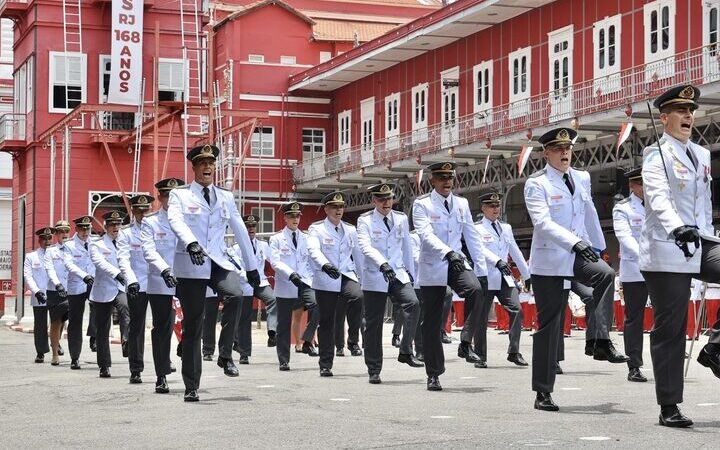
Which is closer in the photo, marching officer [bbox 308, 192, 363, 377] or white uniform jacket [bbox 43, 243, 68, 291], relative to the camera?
marching officer [bbox 308, 192, 363, 377]

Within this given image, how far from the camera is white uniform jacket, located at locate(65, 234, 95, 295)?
61.8 feet

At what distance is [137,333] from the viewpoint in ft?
51.8

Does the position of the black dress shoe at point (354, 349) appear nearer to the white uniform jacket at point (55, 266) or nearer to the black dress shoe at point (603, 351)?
the white uniform jacket at point (55, 266)

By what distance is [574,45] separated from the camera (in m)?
41.8

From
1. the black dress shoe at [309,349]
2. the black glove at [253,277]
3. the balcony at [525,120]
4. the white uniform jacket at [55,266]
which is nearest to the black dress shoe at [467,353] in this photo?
the black dress shoe at [309,349]

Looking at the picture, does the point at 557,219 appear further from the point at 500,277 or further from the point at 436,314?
the point at 500,277

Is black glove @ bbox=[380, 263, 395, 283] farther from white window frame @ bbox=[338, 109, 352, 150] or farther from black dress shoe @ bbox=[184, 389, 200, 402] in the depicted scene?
white window frame @ bbox=[338, 109, 352, 150]

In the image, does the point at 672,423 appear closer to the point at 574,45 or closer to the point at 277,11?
the point at 574,45

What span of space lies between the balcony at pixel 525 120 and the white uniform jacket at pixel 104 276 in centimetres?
1619

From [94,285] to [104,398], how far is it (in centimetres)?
488

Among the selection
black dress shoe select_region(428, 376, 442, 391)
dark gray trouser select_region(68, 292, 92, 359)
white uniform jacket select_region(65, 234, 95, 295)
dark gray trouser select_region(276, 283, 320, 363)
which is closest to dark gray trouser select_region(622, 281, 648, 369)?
black dress shoe select_region(428, 376, 442, 391)

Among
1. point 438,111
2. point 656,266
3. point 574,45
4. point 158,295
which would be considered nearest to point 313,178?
point 438,111

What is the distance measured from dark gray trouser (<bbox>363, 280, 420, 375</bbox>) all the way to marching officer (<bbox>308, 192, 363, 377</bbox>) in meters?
0.80

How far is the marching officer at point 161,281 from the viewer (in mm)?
13797
